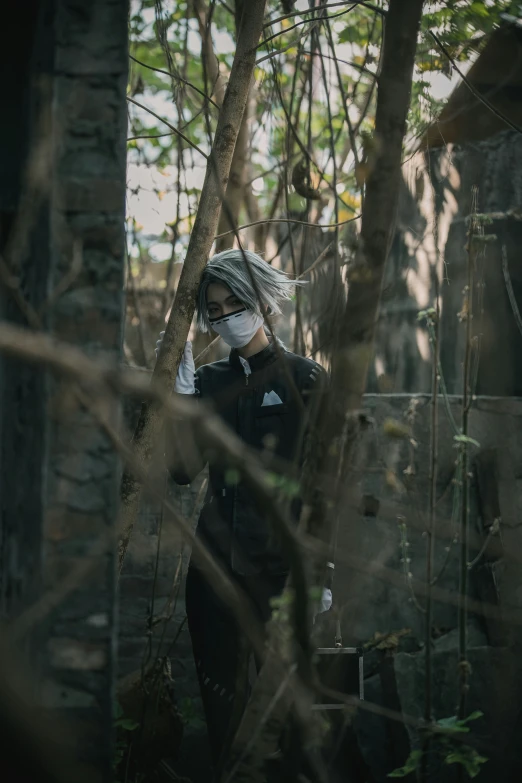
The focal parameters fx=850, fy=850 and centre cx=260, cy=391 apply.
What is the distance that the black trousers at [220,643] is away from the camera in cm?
297

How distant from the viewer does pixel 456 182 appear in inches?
190

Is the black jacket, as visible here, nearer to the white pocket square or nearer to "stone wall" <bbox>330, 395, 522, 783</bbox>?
the white pocket square

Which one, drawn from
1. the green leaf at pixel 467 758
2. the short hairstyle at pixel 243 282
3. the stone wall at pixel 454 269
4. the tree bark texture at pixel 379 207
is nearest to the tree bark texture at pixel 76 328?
the tree bark texture at pixel 379 207

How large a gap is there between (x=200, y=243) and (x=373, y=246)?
1.15m

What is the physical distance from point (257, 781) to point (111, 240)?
4.36 feet

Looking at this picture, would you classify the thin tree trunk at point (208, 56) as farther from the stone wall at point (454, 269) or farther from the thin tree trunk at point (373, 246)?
the thin tree trunk at point (373, 246)

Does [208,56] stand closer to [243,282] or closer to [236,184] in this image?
[236,184]

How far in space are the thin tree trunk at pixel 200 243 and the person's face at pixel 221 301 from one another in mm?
64

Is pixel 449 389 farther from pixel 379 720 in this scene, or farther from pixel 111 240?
pixel 111 240

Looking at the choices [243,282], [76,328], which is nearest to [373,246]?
[76,328]

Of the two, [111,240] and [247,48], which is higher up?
[247,48]

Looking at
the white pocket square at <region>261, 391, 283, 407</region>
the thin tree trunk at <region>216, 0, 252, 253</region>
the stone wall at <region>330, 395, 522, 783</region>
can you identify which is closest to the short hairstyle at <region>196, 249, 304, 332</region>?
the white pocket square at <region>261, 391, 283, 407</region>

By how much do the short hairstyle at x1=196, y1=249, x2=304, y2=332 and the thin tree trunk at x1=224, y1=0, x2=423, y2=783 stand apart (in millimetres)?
974

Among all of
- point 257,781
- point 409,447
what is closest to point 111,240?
point 257,781
